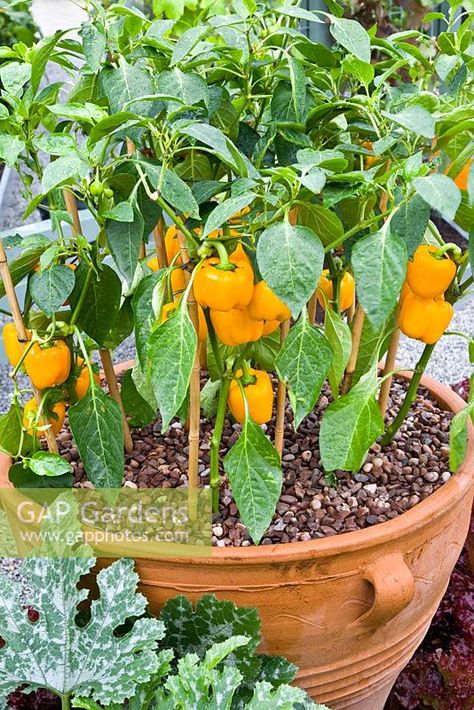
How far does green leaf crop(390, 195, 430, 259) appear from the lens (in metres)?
0.86

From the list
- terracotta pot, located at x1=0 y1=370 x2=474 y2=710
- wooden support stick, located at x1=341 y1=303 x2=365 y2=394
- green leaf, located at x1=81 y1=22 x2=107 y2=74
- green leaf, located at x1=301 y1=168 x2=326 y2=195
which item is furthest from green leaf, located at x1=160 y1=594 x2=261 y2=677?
green leaf, located at x1=81 y1=22 x2=107 y2=74

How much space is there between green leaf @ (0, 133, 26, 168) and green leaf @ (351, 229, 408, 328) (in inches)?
14.0

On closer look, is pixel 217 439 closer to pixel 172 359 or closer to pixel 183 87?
pixel 172 359

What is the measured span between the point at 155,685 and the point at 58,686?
0.12 metres

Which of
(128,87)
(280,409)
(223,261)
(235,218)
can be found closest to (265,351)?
(280,409)

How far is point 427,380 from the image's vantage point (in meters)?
1.39

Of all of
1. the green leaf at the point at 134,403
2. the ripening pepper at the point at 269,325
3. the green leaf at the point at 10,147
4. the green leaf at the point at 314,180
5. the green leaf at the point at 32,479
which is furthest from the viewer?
the green leaf at the point at 134,403

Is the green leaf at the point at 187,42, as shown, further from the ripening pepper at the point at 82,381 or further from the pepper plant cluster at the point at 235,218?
the ripening pepper at the point at 82,381

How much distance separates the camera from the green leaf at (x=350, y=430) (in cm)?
99

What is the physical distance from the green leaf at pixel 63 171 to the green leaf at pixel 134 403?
436mm

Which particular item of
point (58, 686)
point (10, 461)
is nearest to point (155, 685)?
point (58, 686)

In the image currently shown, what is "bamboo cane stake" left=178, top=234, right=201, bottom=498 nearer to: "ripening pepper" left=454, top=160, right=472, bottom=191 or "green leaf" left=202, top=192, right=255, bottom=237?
"green leaf" left=202, top=192, right=255, bottom=237

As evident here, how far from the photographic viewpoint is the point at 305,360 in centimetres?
91

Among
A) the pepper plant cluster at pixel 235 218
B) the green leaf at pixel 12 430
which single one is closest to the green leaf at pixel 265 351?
the pepper plant cluster at pixel 235 218
